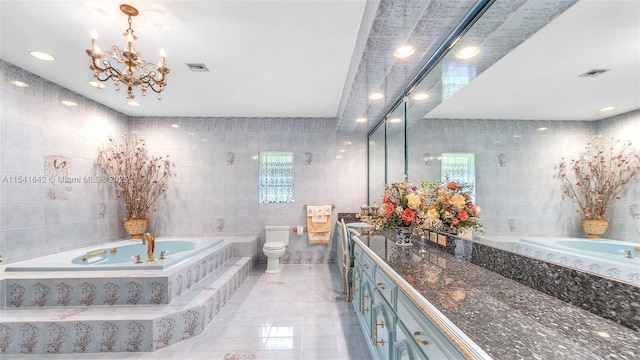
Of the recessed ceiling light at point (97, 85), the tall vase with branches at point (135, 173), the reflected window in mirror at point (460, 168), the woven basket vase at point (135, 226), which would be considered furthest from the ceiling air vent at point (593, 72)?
the woven basket vase at point (135, 226)

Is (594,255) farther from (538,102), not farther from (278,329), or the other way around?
(278,329)

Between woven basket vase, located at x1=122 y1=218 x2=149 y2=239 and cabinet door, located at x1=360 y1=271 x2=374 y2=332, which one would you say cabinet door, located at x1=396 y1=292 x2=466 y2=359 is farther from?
woven basket vase, located at x1=122 y1=218 x2=149 y2=239

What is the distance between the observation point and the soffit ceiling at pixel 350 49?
0.79m

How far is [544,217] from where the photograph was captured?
92cm

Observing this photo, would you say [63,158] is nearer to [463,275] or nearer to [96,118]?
[96,118]

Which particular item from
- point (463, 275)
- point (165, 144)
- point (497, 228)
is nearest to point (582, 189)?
point (497, 228)

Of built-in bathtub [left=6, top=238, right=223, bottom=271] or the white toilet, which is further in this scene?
the white toilet

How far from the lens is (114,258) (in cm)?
341

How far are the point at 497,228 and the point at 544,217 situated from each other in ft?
1.13

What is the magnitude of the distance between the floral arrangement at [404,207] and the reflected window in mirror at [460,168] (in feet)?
0.75

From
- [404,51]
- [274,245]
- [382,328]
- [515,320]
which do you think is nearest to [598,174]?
[515,320]

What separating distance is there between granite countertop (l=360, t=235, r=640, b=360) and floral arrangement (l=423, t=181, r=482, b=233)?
266 millimetres

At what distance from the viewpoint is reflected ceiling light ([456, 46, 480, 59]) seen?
5.10ft

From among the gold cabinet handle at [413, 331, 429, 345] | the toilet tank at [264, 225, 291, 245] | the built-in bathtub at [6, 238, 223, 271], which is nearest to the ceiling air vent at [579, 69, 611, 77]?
the gold cabinet handle at [413, 331, 429, 345]
